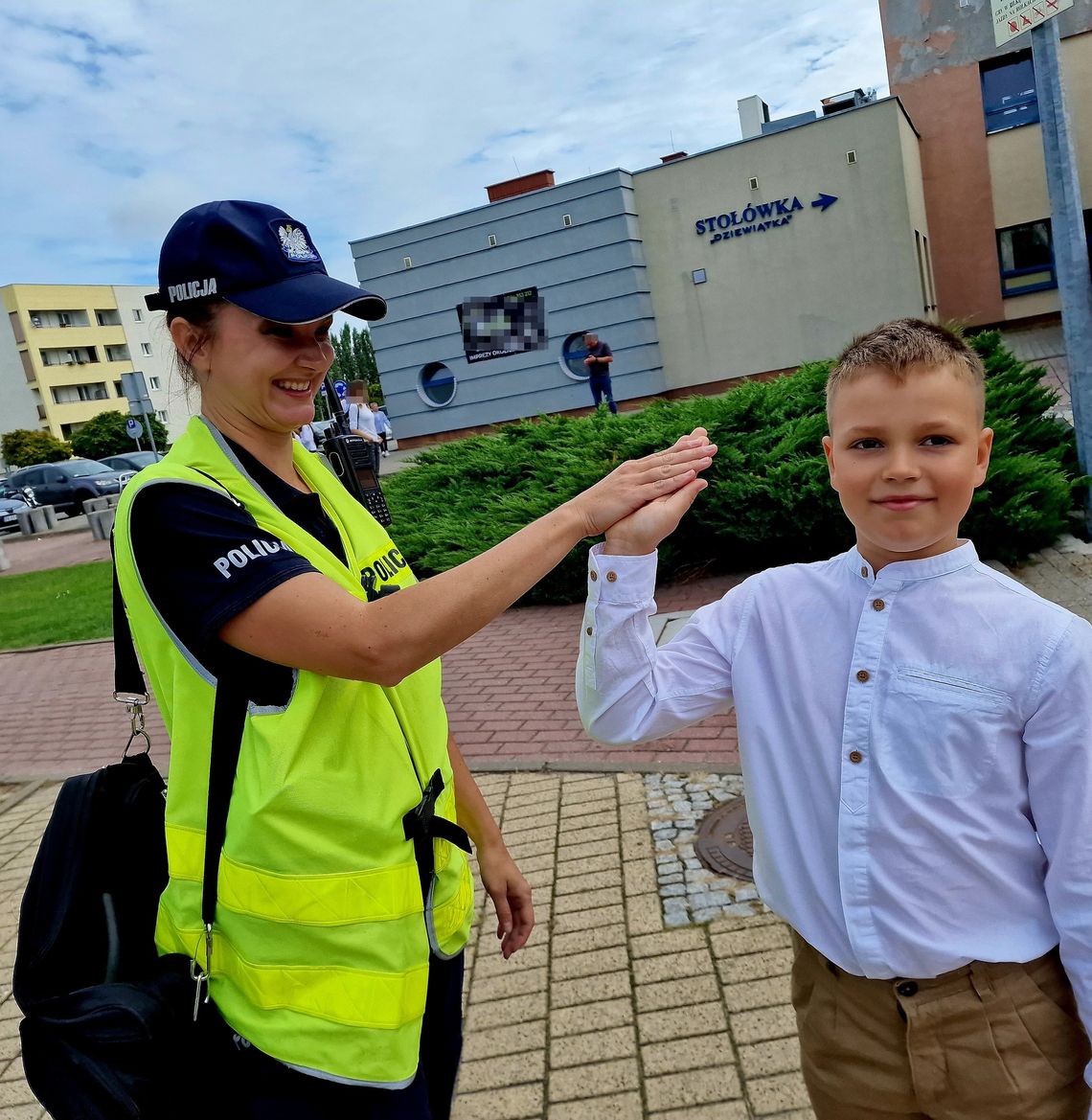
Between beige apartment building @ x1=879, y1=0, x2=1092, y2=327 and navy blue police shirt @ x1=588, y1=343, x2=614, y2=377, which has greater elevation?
beige apartment building @ x1=879, y1=0, x2=1092, y2=327

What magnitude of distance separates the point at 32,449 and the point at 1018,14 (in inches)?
2009

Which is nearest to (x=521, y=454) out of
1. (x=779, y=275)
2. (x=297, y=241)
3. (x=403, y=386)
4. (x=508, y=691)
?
(x=508, y=691)

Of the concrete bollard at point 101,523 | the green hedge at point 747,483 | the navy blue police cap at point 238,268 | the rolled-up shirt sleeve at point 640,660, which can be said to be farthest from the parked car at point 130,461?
the rolled-up shirt sleeve at point 640,660

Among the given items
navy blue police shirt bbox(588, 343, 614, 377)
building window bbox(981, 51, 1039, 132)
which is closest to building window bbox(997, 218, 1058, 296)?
building window bbox(981, 51, 1039, 132)

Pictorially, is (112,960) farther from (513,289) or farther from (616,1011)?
(513,289)

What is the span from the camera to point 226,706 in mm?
1434

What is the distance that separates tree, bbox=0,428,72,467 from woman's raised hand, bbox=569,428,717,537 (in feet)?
170

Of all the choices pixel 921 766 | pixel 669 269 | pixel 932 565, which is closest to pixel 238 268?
pixel 932 565

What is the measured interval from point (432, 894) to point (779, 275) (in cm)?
2342

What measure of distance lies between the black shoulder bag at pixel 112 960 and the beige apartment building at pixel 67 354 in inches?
2578

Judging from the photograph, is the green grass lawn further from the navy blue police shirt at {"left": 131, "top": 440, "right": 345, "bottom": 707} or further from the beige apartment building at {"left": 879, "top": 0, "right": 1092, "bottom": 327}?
the beige apartment building at {"left": 879, "top": 0, "right": 1092, "bottom": 327}

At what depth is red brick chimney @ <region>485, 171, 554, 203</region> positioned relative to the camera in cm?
2614

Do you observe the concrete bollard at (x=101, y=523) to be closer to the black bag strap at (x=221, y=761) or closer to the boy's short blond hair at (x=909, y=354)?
the black bag strap at (x=221, y=761)

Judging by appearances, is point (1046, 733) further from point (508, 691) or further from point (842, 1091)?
point (508, 691)
